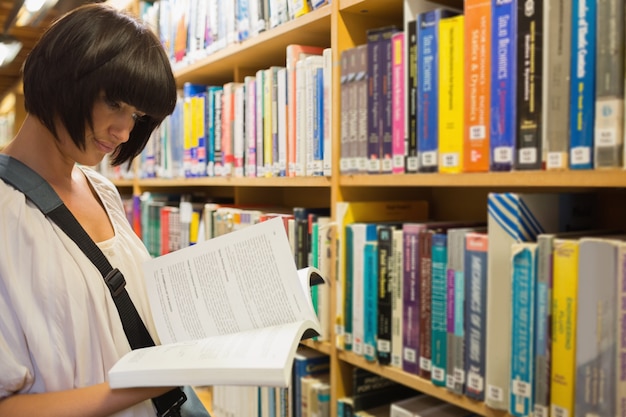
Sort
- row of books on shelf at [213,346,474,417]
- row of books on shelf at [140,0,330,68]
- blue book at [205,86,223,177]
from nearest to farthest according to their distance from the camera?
1. row of books on shelf at [213,346,474,417]
2. row of books on shelf at [140,0,330,68]
3. blue book at [205,86,223,177]

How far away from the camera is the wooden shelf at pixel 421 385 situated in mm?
993

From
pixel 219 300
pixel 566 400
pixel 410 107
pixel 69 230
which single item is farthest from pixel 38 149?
pixel 566 400

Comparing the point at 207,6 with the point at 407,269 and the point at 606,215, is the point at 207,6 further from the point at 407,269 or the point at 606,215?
the point at 606,215

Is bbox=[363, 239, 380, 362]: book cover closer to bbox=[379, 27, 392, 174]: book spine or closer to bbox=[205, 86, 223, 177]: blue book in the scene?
bbox=[379, 27, 392, 174]: book spine

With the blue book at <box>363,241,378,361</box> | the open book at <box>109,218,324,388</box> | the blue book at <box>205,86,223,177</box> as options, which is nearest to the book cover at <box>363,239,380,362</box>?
the blue book at <box>363,241,378,361</box>

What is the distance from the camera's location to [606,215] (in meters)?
1.10

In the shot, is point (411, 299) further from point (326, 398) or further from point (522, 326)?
point (326, 398)

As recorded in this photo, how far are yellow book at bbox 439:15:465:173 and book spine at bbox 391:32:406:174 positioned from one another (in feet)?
0.32

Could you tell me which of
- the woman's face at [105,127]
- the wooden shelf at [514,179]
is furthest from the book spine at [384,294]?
the woman's face at [105,127]

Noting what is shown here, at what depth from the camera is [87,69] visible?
0.87 meters

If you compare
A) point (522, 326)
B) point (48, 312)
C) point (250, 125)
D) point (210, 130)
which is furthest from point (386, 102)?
point (210, 130)

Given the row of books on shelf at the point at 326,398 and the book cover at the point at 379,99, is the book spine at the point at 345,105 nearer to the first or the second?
the book cover at the point at 379,99

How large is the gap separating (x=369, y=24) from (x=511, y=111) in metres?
0.54

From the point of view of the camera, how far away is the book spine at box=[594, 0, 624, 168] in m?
0.79
